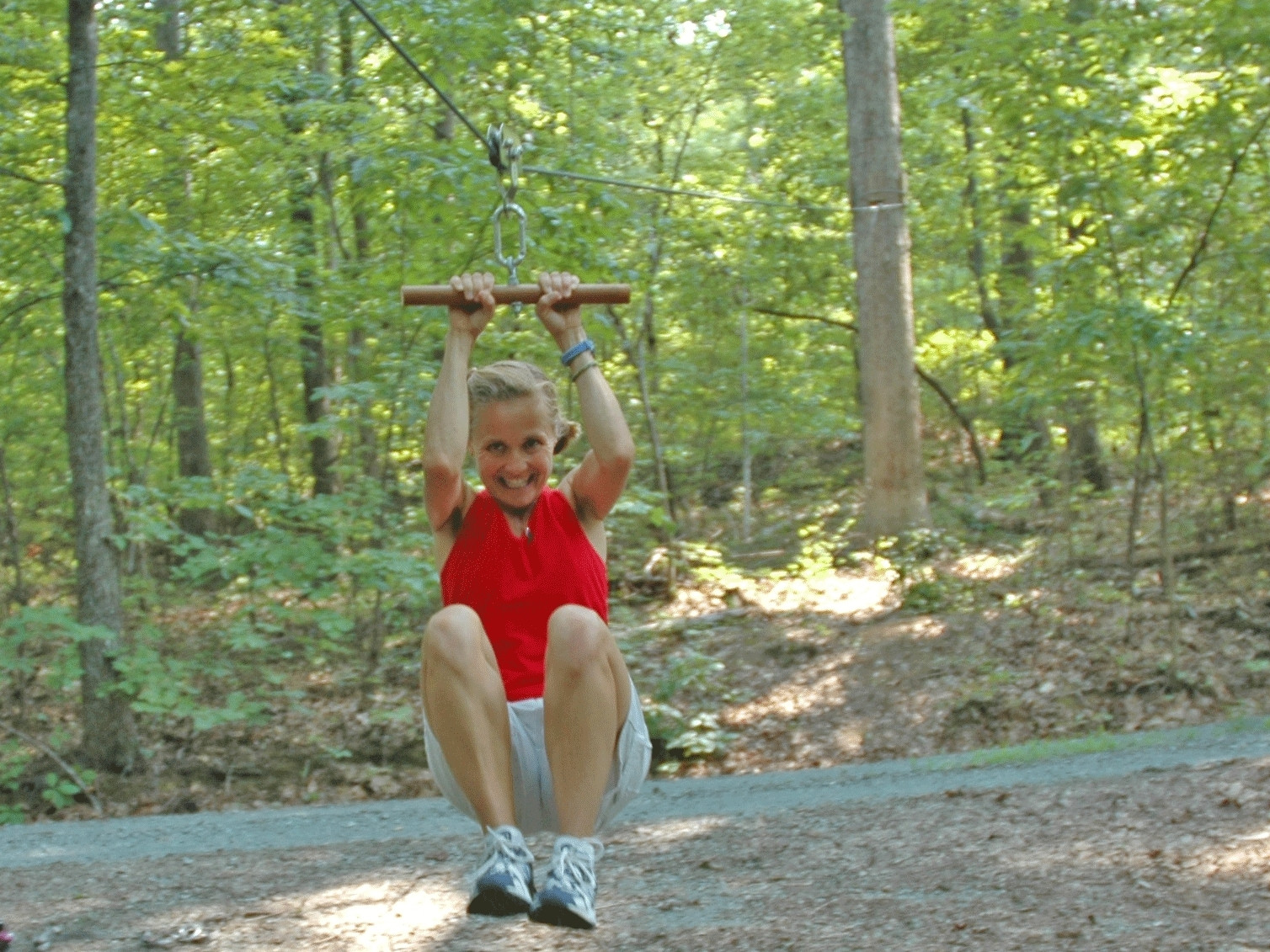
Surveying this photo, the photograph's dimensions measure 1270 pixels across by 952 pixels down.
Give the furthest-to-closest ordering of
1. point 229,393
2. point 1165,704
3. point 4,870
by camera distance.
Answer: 1. point 229,393
2. point 1165,704
3. point 4,870

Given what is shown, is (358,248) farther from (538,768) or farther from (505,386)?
(538,768)

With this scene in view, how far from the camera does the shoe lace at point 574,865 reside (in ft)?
9.00

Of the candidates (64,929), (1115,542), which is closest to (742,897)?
(64,929)

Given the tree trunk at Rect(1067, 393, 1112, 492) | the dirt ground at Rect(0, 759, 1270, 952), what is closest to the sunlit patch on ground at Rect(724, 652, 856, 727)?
the tree trunk at Rect(1067, 393, 1112, 492)

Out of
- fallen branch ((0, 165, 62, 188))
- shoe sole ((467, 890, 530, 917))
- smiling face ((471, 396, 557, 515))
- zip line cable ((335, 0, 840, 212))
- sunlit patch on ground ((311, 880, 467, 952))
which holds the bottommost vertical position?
sunlit patch on ground ((311, 880, 467, 952))

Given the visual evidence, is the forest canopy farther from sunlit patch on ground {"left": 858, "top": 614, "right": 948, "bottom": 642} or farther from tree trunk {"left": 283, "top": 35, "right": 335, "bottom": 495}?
sunlit patch on ground {"left": 858, "top": 614, "right": 948, "bottom": 642}

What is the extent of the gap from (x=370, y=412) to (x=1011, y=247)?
771cm

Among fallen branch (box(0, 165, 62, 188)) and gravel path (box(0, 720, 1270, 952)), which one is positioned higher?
fallen branch (box(0, 165, 62, 188))

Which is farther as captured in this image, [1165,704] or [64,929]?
[1165,704]

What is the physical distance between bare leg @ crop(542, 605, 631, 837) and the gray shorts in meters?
0.07

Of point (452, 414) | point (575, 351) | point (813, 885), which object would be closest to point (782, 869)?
point (813, 885)

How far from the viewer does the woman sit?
112 inches

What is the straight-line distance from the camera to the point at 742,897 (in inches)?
170

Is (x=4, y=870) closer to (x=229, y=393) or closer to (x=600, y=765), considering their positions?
(x=600, y=765)
